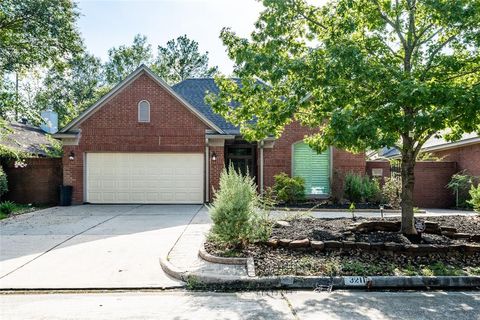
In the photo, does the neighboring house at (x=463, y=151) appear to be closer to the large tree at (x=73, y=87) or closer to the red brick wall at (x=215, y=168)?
the red brick wall at (x=215, y=168)

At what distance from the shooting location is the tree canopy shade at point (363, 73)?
6027 millimetres

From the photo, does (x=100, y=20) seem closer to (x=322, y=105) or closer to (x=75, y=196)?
(x=75, y=196)

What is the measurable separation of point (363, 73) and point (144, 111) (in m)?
11.0

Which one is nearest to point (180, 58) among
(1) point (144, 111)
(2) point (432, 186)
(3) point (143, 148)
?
(1) point (144, 111)

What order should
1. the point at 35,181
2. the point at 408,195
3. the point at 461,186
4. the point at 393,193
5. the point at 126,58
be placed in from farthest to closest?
the point at 126,58
the point at 35,181
the point at 461,186
the point at 393,193
the point at 408,195

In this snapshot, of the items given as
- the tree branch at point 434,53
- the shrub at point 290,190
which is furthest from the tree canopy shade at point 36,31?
the tree branch at point 434,53

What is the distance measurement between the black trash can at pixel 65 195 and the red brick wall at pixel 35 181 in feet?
3.27

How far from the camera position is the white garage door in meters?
15.5

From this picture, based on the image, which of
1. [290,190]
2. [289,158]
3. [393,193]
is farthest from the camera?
[289,158]

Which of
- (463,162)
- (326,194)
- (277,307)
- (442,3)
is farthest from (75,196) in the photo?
(463,162)

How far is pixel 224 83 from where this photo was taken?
7.63 meters

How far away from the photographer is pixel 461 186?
50.1 feet

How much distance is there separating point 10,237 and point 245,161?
10.6m

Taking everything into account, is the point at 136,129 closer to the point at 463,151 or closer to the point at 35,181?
the point at 35,181
